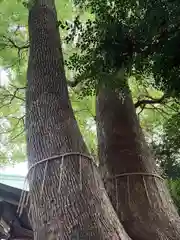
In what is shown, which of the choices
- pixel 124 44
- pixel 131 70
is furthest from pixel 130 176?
pixel 124 44

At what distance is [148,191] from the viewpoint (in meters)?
3.35

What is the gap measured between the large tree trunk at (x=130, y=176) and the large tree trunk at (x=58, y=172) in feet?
2.20

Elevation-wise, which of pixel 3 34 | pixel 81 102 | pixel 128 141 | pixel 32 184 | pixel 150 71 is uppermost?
pixel 3 34

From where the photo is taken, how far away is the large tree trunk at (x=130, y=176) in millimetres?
3105

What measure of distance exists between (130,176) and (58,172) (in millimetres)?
1101

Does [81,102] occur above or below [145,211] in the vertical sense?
above

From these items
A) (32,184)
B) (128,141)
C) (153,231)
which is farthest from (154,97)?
(32,184)

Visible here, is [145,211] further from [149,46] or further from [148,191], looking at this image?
[149,46]

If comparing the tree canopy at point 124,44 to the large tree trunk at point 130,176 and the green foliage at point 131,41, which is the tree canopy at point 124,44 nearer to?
the green foliage at point 131,41

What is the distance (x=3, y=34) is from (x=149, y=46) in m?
2.73

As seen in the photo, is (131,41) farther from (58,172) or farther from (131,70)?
(58,172)

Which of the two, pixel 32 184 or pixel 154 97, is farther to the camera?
pixel 154 97

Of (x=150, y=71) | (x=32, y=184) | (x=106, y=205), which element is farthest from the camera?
(x=150, y=71)

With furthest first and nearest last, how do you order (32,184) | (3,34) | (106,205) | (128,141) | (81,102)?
(81,102) → (3,34) → (128,141) → (32,184) → (106,205)
